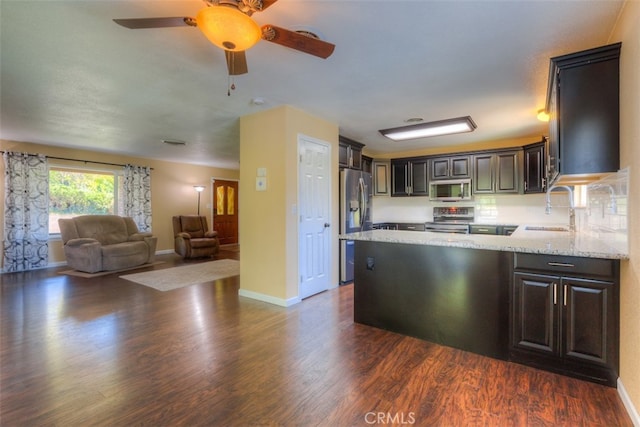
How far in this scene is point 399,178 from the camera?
6.15m

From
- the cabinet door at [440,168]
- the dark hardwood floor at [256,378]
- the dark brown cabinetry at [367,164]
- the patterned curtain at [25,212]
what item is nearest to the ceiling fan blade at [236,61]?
the dark hardwood floor at [256,378]

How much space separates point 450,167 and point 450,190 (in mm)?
426

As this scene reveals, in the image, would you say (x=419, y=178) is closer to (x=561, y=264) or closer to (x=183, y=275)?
(x=561, y=264)

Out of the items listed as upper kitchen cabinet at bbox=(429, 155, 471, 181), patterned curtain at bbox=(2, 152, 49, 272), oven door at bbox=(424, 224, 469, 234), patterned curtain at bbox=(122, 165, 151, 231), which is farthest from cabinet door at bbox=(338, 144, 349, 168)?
patterned curtain at bbox=(2, 152, 49, 272)

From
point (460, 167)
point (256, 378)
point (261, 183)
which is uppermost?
point (460, 167)

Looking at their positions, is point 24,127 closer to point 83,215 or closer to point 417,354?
point 83,215

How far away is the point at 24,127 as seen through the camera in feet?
14.5

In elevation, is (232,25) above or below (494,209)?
above

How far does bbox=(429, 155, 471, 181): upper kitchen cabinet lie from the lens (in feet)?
18.0

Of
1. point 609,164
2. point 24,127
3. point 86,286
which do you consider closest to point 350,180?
point 609,164

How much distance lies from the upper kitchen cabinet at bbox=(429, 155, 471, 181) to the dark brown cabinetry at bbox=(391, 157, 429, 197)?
0.15 metres

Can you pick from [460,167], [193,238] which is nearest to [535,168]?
[460,167]

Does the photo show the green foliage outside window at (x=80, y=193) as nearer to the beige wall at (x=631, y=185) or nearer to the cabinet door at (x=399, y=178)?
the cabinet door at (x=399, y=178)

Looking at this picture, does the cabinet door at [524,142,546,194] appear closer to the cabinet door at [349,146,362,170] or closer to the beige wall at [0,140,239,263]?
the cabinet door at [349,146,362,170]
